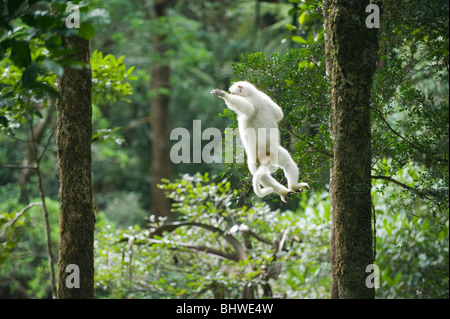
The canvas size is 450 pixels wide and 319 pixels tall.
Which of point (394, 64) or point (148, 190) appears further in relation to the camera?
point (148, 190)

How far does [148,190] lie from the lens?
1247cm

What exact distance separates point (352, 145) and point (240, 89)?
2.23ft

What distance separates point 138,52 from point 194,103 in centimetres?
217

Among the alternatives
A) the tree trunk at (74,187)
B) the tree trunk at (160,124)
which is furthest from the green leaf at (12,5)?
the tree trunk at (160,124)

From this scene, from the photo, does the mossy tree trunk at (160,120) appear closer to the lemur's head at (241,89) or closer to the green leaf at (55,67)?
the lemur's head at (241,89)

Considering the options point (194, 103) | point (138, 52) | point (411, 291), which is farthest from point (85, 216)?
point (194, 103)

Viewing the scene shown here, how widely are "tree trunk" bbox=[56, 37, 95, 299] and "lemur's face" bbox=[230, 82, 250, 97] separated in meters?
0.83

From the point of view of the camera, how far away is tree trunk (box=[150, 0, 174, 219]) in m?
9.73

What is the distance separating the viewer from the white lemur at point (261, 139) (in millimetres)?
2645

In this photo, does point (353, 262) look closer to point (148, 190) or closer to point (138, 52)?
point (138, 52)

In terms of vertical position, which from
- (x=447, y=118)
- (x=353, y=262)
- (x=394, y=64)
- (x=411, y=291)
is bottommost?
(x=411, y=291)

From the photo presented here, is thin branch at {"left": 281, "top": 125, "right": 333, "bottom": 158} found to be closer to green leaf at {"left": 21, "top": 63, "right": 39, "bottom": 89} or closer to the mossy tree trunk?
green leaf at {"left": 21, "top": 63, "right": 39, "bottom": 89}

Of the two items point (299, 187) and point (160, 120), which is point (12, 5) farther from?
point (160, 120)
